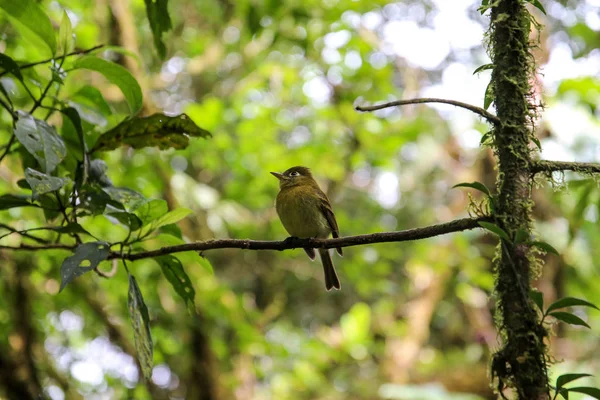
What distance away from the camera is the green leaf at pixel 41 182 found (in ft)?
4.85

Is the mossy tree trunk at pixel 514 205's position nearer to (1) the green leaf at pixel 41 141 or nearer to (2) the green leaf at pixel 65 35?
(1) the green leaf at pixel 41 141

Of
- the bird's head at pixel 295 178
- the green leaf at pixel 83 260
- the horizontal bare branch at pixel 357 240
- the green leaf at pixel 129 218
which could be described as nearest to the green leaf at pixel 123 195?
the green leaf at pixel 129 218

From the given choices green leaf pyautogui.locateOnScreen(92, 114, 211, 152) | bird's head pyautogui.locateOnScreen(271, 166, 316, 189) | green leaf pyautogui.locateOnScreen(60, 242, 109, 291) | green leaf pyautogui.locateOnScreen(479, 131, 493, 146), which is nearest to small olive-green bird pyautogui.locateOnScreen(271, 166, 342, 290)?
bird's head pyautogui.locateOnScreen(271, 166, 316, 189)

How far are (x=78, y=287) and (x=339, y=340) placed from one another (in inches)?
106

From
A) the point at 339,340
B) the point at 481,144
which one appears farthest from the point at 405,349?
the point at 481,144

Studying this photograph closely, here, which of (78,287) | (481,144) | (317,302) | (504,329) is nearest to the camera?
(504,329)

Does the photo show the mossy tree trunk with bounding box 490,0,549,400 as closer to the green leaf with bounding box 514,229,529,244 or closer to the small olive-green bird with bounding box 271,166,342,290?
the green leaf with bounding box 514,229,529,244

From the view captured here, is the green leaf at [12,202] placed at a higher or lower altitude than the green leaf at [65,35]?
lower

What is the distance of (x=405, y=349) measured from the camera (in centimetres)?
650

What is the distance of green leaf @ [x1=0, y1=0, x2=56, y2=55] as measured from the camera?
1741 mm

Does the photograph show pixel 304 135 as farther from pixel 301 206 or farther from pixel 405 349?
pixel 301 206

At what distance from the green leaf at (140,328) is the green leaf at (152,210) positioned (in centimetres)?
18

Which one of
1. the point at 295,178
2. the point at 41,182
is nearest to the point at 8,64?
the point at 41,182

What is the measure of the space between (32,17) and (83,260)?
0.78 m
